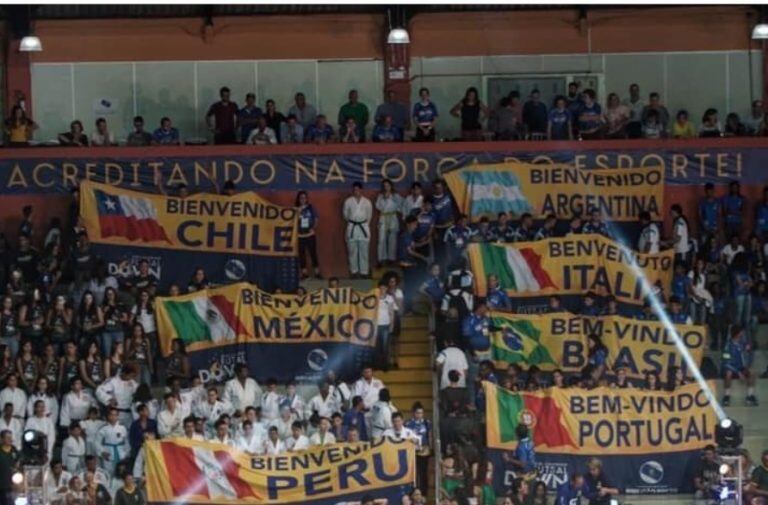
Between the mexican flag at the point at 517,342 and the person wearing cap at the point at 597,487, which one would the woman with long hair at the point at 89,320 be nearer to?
the mexican flag at the point at 517,342

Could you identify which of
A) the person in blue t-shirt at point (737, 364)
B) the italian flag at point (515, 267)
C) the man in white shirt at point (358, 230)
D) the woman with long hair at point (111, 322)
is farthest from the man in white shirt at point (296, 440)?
the person in blue t-shirt at point (737, 364)

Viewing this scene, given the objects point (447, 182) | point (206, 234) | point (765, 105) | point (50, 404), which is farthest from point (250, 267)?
point (765, 105)

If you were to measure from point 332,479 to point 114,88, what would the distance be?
957cm

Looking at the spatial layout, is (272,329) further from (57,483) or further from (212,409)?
(57,483)

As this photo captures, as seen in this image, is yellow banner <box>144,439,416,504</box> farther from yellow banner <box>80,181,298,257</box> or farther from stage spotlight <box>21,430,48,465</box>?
yellow banner <box>80,181,298,257</box>

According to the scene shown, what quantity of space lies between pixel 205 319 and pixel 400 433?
3700mm

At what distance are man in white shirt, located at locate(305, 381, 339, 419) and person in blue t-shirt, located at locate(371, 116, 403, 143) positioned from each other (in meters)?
5.53

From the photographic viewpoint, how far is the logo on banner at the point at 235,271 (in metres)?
23.4

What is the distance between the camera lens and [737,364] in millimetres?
21422

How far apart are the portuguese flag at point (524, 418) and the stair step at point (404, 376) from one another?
2.22m

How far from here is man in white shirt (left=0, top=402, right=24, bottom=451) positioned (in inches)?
754

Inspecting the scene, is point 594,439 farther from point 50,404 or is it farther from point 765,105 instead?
point 765,105

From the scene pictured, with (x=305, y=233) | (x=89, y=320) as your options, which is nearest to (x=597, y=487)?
(x=305, y=233)

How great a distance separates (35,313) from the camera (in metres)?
21.0
